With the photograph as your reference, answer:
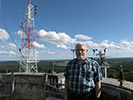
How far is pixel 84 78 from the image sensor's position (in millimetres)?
1681

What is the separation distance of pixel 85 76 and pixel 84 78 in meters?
0.03

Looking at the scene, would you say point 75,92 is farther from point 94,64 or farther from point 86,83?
point 94,64

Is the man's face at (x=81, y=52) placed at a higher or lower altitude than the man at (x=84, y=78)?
higher

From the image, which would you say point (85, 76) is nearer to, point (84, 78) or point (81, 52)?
point (84, 78)

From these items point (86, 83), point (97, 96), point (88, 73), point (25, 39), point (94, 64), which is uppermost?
point (25, 39)

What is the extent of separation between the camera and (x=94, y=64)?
1697 mm

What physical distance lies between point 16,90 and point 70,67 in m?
3.53

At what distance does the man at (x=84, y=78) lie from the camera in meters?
1.68

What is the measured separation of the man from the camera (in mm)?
1676

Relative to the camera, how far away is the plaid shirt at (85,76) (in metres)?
1.67

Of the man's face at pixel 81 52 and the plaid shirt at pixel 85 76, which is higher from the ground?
the man's face at pixel 81 52

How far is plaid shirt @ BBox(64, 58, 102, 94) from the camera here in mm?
1671

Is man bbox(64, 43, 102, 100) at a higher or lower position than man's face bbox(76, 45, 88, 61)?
lower

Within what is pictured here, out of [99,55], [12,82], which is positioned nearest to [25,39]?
[12,82]
